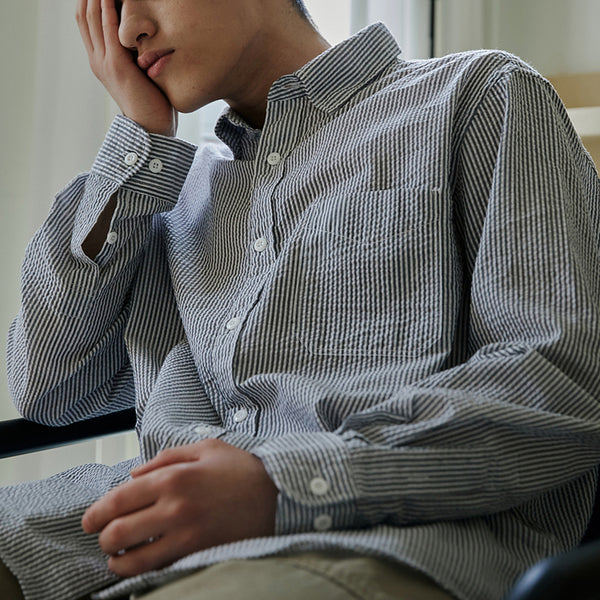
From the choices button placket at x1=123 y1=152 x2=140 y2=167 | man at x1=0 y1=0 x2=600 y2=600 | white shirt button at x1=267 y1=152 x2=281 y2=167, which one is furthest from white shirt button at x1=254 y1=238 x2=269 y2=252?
button placket at x1=123 y1=152 x2=140 y2=167

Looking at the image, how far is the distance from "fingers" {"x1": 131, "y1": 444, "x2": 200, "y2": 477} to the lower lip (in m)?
0.60

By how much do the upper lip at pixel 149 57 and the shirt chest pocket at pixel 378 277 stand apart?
0.37m

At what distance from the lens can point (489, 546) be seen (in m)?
0.73

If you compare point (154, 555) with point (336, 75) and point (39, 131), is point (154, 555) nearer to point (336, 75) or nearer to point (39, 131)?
point (336, 75)

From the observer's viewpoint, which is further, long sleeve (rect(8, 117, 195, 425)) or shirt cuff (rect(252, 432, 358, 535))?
long sleeve (rect(8, 117, 195, 425))

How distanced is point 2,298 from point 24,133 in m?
0.32

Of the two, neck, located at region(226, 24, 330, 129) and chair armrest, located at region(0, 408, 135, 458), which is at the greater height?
neck, located at region(226, 24, 330, 129)

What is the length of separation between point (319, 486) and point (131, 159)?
1.97 ft

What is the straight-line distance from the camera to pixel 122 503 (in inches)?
28.0

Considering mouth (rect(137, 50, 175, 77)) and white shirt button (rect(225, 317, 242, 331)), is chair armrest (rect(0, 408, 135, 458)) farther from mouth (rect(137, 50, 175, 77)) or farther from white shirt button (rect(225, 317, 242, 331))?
mouth (rect(137, 50, 175, 77))

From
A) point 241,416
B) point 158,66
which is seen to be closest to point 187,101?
point 158,66

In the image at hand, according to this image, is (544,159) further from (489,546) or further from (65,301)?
(65,301)

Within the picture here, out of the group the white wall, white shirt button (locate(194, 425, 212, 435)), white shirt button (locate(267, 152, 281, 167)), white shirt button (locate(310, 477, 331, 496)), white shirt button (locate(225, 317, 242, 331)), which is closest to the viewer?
white shirt button (locate(310, 477, 331, 496))

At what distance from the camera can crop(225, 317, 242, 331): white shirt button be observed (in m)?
0.96
